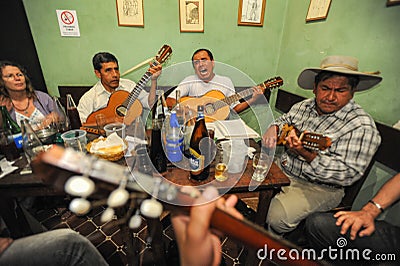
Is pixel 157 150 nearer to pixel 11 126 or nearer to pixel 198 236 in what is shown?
pixel 198 236

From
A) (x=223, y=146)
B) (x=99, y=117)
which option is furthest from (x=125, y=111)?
(x=223, y=146)

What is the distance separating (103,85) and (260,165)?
188 cm

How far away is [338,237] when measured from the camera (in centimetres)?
100

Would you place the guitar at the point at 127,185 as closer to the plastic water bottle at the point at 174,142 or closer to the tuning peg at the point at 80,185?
the tuning peg at the point at 80,185

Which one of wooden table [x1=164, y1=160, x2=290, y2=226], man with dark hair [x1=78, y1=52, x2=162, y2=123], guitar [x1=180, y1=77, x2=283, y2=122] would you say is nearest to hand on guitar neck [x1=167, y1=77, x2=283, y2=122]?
guitar [x1=180, y1=77, x2=283, y2=122]

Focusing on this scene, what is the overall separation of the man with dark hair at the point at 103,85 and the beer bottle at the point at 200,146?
1231 millimetres

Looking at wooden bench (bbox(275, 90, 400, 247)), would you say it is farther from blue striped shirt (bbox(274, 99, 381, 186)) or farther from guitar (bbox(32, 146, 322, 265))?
guitar (bbox(32, 146, 322, 265))

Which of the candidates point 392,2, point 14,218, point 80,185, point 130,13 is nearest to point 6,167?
point 14,218

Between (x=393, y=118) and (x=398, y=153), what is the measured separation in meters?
0.24

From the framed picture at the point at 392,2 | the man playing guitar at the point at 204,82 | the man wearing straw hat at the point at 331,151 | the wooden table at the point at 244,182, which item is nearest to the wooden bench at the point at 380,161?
the man wearing straw hat at the point at 331,151

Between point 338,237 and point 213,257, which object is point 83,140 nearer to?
point 213,257

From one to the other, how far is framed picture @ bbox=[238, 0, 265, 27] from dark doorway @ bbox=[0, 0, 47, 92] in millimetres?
2495

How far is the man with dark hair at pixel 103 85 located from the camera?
74.2 inches

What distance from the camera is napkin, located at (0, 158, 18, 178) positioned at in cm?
90
